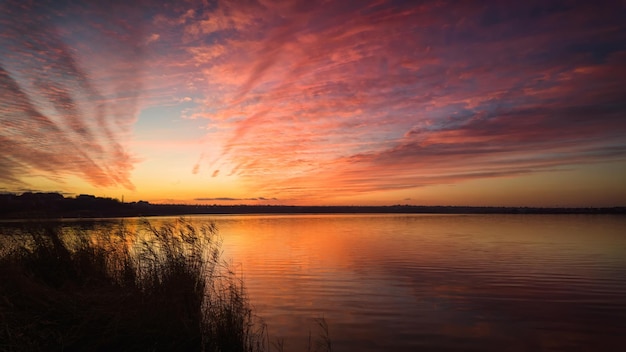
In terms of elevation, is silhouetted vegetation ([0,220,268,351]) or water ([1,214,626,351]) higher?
silhouetted vegetation ([0,220,268,351])

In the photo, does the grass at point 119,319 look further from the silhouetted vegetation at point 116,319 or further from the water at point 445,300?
the water at point 445,300

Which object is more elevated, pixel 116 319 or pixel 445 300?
pixel 116 319

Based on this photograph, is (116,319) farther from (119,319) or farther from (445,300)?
(445,300)

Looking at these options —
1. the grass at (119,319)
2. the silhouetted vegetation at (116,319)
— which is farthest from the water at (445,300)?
the silhouetted vegetation at (116,319)

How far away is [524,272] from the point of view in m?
25.3

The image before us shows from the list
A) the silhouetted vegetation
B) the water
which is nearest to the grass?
the silhouetted vegetation

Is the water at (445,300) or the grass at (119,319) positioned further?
the water at (445,300)

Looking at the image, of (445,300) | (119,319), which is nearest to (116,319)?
(119,319)

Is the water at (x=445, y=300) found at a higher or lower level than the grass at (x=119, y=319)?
lower

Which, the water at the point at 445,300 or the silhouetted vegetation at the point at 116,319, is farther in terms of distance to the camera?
the water at the point at 445,300

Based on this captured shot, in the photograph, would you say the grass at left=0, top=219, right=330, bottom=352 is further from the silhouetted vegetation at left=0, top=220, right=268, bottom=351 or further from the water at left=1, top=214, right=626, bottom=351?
the water at left=1, top=214, right=626, bottom=351

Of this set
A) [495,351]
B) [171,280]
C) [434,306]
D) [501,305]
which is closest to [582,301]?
[501,305]

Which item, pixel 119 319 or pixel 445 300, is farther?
pixel 445 300

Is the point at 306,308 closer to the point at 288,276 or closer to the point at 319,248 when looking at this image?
the point at 288,276
